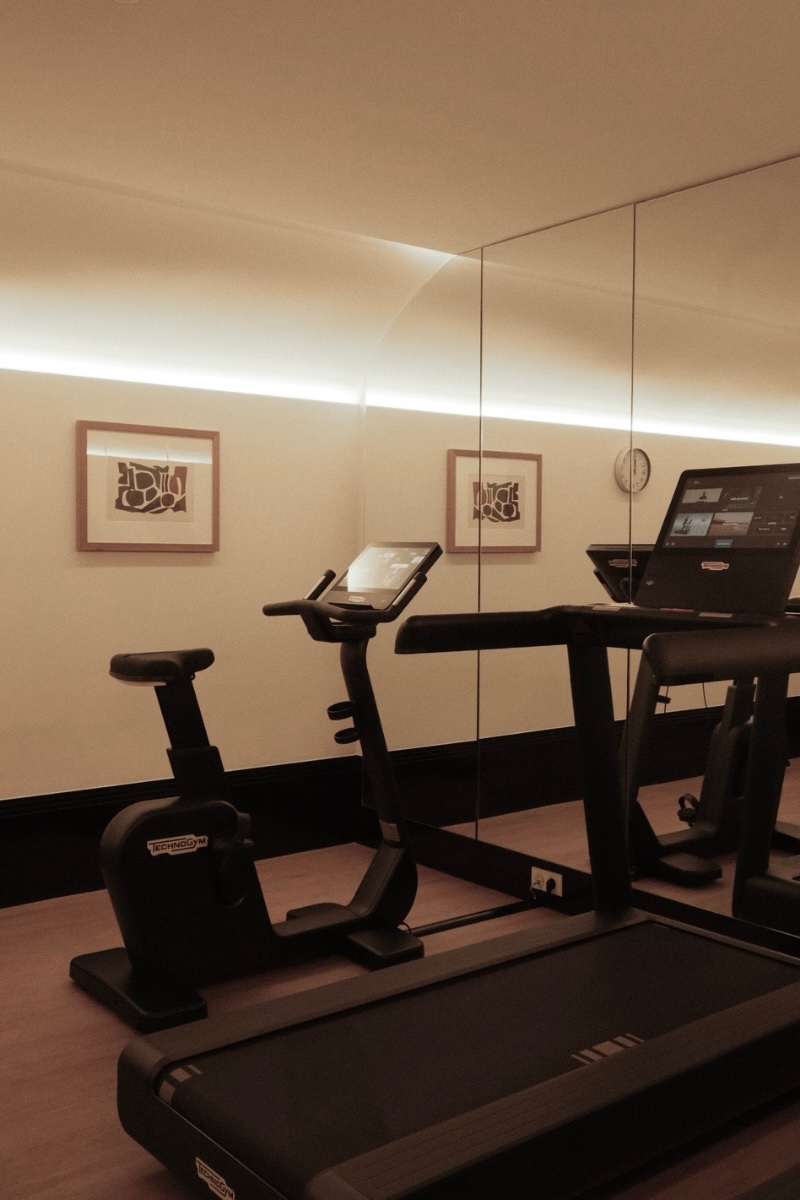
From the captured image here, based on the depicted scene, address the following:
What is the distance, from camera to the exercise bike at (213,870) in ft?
10.4

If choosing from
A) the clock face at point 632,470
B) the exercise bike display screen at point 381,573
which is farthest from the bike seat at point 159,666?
the clock face at point 632,470

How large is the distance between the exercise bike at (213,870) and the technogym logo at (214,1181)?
0.97 metres

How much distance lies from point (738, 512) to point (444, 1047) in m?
1.52

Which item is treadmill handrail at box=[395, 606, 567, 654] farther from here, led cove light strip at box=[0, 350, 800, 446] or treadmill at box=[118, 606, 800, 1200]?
led cove light strip at box=[0, 350, 800, 446]

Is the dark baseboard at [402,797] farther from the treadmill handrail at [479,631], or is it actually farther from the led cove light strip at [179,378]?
the led cove light strip at [179,378]

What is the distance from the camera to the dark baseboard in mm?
3781

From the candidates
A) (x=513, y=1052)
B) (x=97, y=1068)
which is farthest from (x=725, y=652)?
(x=97, y=1068)

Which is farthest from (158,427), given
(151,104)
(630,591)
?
(630,591)

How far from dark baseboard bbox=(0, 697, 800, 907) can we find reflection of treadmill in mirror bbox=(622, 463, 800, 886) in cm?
8

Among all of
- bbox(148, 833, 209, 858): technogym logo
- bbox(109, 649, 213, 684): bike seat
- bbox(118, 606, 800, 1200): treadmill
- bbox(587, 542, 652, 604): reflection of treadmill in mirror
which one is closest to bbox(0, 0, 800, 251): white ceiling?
bbox(587, 542, 652, 604): reflection of treadmill in mirror

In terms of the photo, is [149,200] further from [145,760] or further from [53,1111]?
[53,1111]

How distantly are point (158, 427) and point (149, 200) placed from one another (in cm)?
96

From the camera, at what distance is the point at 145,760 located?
14.8ft

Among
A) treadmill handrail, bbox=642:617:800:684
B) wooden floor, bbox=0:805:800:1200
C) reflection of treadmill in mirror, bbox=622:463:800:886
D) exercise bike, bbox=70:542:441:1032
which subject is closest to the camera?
treadmill handrail, bbox=642:617:800:684
